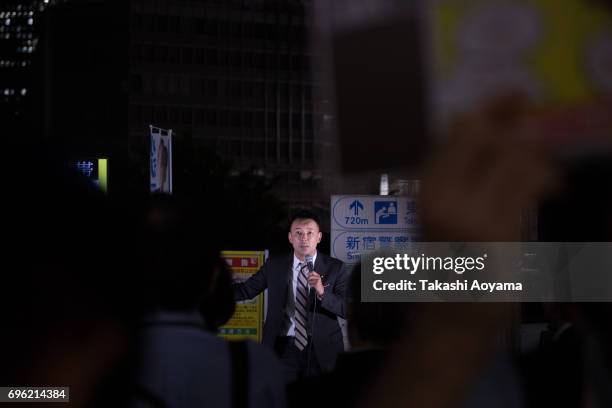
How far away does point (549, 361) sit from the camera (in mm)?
1498

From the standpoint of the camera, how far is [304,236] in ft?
22.3

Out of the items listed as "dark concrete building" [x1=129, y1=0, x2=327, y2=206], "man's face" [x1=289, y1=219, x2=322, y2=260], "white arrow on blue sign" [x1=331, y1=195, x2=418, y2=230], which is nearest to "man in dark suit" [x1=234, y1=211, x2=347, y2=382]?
"man's face" [x1=289, y1=219, x2=322, y2=260]

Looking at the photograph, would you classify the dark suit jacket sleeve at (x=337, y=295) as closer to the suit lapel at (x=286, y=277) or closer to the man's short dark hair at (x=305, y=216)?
the suit lapel at (x=286, y=277)

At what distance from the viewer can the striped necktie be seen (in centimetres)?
638

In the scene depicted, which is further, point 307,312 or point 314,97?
point 307,312

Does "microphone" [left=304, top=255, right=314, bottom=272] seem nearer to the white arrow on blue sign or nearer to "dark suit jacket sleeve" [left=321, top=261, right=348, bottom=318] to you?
"dark suit jacket sleeve" [left=321, top=261, right=348, bottom=318]

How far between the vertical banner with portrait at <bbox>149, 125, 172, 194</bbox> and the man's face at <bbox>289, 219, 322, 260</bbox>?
4877 mm

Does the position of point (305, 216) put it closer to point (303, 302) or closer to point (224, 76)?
point (303, 302)

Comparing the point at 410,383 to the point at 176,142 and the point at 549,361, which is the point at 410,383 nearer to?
the point at 549,361

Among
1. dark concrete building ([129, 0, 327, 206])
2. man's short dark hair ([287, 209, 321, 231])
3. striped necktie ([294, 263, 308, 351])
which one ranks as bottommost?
striped necktie ([294, 263, 308, 351])

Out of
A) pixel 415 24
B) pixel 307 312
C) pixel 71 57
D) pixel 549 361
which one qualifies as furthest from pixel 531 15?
pixel 71 57

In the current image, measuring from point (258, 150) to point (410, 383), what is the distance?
3731 inches

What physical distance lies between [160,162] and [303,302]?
20.3 feet

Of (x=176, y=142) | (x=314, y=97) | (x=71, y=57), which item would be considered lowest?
(x=314, y=97)
